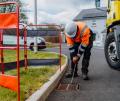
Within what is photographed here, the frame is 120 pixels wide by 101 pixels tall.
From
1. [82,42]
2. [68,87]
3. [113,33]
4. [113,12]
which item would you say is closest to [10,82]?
[68,87]

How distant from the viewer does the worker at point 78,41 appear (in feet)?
37.6

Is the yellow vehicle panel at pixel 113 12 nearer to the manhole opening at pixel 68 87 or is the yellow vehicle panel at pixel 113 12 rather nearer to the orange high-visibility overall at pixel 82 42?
the orange high-visibility overall at pixel 82 42

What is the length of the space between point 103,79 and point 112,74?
1.05 m

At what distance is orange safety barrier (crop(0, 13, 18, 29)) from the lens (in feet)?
22.5

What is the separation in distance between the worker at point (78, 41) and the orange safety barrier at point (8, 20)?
14.1 ft

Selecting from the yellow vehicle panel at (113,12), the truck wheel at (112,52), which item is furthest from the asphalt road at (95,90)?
the yellow vehicle panel at (113,12)

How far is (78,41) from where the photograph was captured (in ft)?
38.9

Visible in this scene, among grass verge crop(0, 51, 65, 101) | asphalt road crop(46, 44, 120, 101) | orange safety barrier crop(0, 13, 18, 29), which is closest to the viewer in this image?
orange safety barrier crop(0, 13, 18, 29)

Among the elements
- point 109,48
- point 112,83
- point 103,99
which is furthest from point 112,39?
point 103,99

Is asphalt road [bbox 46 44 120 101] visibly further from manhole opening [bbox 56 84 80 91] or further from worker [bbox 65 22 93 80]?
worker [bbox 65 22 93 80]

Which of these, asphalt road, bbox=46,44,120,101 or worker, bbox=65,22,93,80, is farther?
worker, bbox=65,22,93,80

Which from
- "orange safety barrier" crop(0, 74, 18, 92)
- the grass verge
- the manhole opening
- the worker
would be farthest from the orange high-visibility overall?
"orange safety barrier" crop(0, 74, 18, 92)

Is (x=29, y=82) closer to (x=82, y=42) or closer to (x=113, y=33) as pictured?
(x=82, y=42)

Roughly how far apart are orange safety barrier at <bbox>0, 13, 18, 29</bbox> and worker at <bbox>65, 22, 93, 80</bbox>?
14.1 ft
